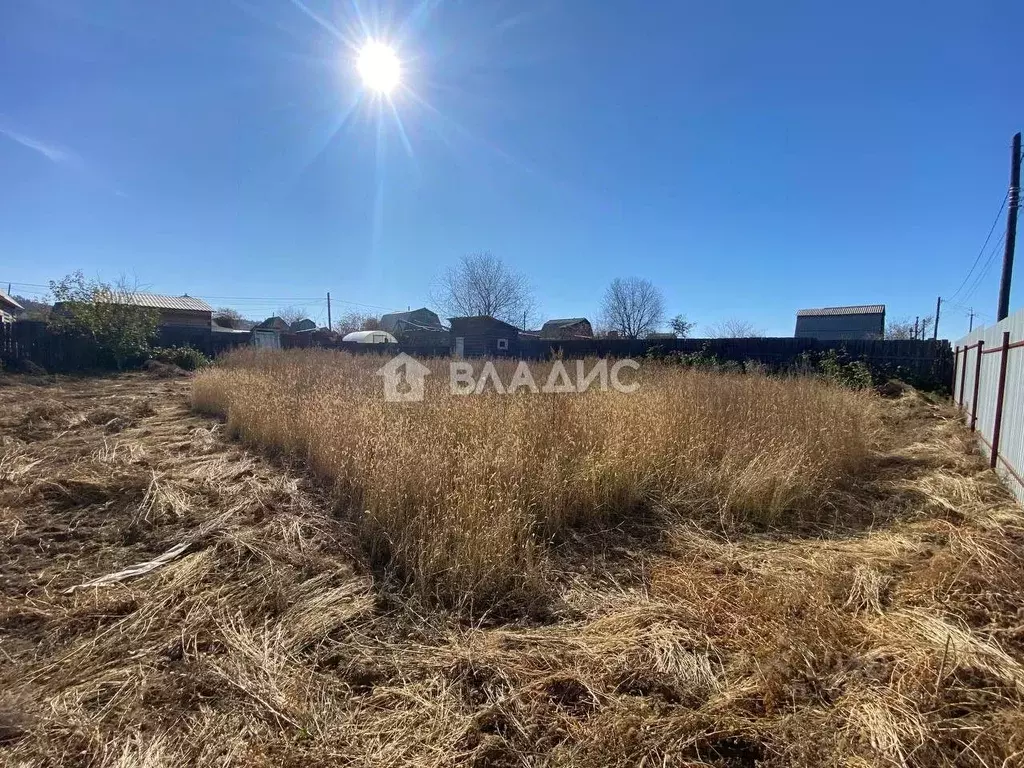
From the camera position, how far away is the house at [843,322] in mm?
27547

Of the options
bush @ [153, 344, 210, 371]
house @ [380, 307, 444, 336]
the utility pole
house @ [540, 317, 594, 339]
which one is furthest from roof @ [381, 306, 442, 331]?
the utility pole

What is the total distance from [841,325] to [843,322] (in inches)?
8.6

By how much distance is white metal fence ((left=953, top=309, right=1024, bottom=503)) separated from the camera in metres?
3.36

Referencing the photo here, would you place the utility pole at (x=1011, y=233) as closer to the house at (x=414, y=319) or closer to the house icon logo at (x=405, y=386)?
the house icon logo at (x=405, y=386)

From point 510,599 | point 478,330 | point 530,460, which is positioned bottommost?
point 510,599

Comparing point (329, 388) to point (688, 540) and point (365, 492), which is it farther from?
point (688, 540)

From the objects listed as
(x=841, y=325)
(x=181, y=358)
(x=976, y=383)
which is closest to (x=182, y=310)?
(x=181, y=358)

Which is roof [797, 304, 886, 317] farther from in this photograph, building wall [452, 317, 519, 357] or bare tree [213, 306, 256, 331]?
bare tree [213, 306, 256, 331]

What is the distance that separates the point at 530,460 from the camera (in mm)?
3199

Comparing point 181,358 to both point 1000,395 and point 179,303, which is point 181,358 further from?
point 1000,395

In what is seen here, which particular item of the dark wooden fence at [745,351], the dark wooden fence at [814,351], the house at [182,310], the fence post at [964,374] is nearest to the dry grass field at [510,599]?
the fence post at [964,374]

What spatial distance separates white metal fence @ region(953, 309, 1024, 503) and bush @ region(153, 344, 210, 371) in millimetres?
16691

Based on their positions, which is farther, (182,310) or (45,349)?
(182,310)

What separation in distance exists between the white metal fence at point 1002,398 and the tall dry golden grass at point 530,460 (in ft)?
3.22
